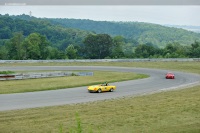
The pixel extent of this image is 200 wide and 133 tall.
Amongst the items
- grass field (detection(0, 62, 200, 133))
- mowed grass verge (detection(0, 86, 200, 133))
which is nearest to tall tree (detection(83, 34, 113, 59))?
grass field (detection(0, 62, 200, 133))

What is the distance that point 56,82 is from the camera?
33469 millimetres

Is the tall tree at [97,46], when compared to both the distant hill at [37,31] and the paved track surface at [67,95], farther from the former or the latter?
the paved track surface at [67,95]

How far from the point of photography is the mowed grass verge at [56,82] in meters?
29.0

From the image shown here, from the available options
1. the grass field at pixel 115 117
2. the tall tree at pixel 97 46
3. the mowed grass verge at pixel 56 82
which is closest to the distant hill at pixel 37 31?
the tall tree at pixel 97 46

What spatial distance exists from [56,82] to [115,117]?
16.8 m

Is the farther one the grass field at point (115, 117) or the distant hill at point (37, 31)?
the distant hill at point (37, 31)

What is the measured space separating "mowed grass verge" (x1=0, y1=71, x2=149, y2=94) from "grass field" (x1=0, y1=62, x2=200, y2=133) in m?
8.49

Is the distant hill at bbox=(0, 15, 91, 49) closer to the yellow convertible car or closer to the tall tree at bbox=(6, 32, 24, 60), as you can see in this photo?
the tall tree at bbox=(6, 32, 24, 60)

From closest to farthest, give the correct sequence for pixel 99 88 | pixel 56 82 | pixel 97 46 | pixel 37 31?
pixel 99 88
pixel 56 82
pixel 97 46
pixel 37 31

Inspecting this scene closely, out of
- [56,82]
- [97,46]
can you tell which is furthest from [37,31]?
[56,82]

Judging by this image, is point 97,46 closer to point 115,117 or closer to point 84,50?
point 84,50

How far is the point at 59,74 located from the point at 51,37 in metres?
133

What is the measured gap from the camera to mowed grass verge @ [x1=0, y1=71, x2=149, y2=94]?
29003mm

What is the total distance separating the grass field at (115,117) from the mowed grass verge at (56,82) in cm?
849
